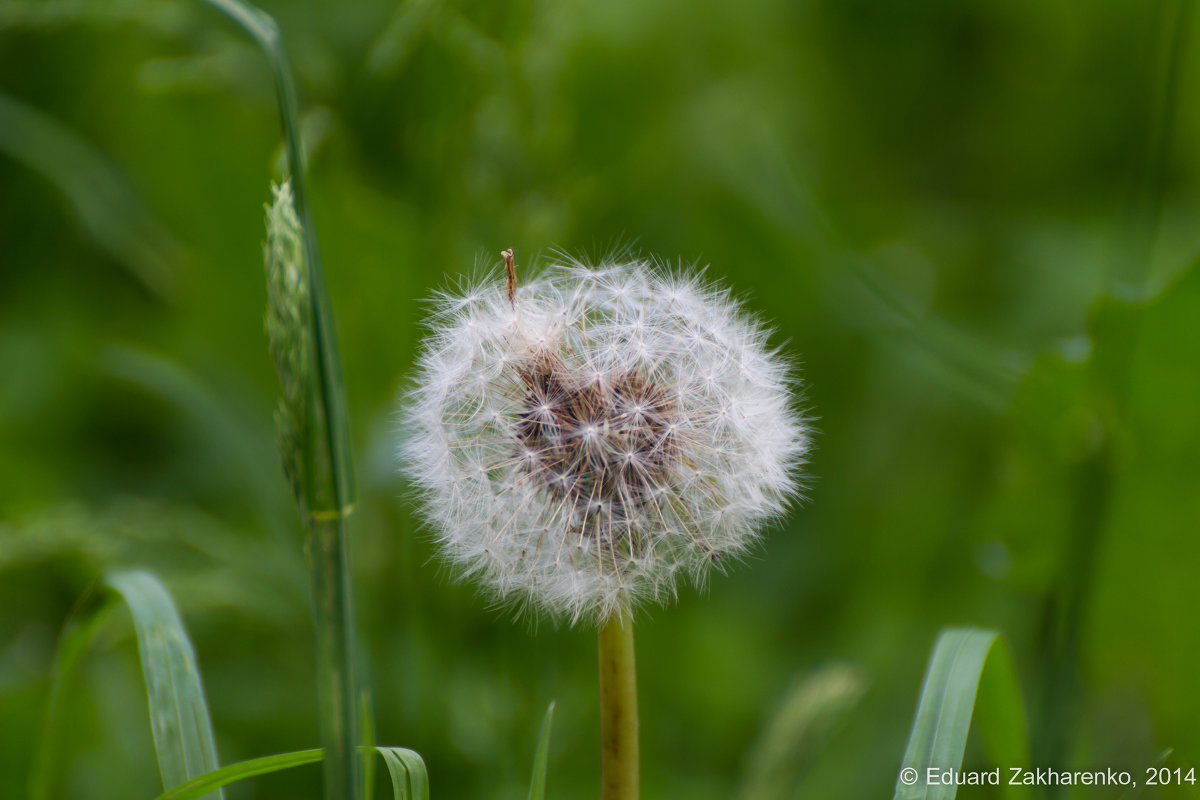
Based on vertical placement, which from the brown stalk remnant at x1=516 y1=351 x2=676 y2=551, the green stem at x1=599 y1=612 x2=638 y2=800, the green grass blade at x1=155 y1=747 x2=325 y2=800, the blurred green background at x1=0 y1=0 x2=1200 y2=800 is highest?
the blurred green background at x1=0 y1=0 x2=1200 y2=800

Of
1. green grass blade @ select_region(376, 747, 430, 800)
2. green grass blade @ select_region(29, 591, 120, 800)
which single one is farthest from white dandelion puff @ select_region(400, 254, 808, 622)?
green grass blade @ select_region(29, 591, 120, 800)

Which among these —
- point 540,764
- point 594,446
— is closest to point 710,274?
point 594,446

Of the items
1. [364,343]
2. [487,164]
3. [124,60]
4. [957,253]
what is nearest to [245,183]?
[364,343]

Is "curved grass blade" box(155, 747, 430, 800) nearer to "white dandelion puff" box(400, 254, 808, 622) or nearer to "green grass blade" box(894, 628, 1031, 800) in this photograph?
"white dandelion puff" box(400, 254, 808, 622)

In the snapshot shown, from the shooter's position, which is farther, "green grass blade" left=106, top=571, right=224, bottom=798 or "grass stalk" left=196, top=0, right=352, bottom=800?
"green grass blade" left=106, top=571, right=224, bottom=798

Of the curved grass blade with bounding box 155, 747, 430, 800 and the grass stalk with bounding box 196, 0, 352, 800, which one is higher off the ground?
the grass stalk with bounding box 196, 0, 352, 800

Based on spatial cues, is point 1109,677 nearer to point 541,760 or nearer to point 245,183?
point 541,760
